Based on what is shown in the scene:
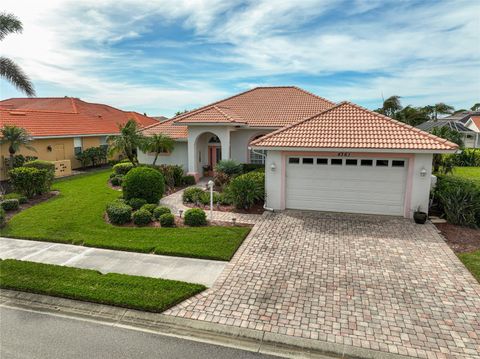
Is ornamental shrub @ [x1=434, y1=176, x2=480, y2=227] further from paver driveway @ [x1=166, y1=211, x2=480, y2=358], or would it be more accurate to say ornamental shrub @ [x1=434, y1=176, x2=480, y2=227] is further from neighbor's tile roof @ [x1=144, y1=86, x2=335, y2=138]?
neighbor's tile roof @ [x1=144, y1=86, x2=335, y2=138]

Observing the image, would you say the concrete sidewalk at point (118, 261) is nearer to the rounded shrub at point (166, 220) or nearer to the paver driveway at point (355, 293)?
the paver driveway at point (355, 293)

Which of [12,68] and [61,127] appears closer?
[12,68]

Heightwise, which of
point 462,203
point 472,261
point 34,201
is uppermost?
point 462,203

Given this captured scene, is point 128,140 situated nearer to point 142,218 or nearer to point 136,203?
point 136,203

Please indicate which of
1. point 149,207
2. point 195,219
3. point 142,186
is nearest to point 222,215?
point 195,219

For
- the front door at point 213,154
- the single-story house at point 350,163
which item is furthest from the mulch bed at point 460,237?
the front door at point 213,154

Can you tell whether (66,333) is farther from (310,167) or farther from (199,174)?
(199,174)

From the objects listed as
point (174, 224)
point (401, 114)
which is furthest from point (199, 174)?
point (401, 114)
